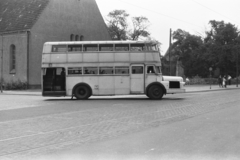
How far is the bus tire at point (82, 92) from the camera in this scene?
2195 cm

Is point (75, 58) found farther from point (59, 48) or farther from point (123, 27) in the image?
point (123, 27)

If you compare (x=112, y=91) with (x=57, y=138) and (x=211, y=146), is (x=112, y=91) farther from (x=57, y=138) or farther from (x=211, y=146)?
(x=211, y=146)

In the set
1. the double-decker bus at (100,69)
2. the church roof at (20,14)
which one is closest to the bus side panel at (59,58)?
the double-decker bus at (100,69)

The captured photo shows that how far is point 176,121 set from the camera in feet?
35.5

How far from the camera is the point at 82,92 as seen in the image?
2219 centimetres

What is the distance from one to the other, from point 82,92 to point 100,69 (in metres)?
2.07

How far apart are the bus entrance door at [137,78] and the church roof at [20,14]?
2391 cm

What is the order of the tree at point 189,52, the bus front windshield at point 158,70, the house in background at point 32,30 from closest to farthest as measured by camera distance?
the bus front windshield at point 158,70 < the house in background at point 32,30 < the tree at point 189,52

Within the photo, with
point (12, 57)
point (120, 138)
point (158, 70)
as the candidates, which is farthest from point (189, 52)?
point (120, 138)

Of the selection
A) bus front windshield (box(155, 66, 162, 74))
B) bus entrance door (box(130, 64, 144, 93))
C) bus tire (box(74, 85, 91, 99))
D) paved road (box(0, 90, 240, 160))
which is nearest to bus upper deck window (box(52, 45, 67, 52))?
bus tire (box(74, 85, 91, 99))

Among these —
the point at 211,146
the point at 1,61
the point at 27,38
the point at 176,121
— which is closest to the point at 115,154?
the point at 211,146

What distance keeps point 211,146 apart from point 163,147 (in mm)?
1036

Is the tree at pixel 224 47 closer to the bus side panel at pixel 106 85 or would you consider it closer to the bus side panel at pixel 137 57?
the bus side panel at pixel 137 57

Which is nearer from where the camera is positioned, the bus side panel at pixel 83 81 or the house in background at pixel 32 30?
the bus side panel at pixel 83 81
